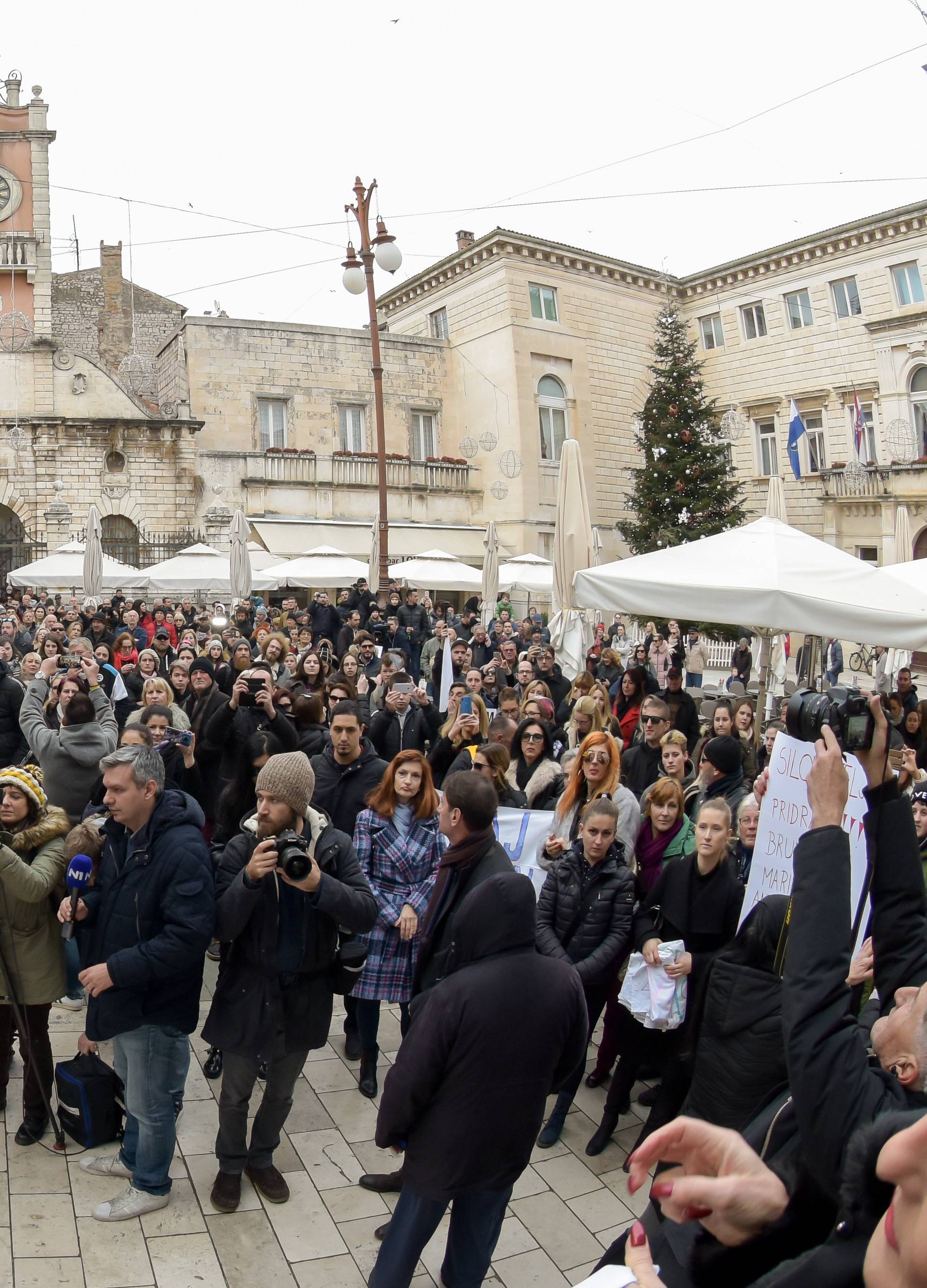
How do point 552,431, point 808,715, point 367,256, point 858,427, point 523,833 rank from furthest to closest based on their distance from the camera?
point 552,431 < point 858,427 < point 367,256 < point 523,833 < point 808,715

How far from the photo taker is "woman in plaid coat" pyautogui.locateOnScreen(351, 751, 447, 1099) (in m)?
4.82

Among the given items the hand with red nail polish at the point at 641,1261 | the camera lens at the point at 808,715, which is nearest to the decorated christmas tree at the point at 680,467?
the camera lens at the point at 808,715

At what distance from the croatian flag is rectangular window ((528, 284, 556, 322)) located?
1004cm

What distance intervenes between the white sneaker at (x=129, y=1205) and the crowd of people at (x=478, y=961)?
1 centimetres

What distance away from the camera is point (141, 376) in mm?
32969

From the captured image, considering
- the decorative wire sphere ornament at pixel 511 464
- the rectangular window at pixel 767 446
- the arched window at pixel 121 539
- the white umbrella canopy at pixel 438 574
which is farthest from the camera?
the rectangular window at pixel 767 446

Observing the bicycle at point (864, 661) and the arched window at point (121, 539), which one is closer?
the bicycle at point (864, 661)

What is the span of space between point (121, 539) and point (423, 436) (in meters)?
10.8

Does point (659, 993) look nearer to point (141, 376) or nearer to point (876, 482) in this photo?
point (876, 482)

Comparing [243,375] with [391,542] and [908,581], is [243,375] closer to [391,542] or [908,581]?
[391,542]

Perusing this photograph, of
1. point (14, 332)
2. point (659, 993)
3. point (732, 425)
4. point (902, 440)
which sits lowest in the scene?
point (659, 993)

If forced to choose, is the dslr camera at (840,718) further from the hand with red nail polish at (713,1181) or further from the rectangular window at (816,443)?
the rectangular window at (816,443)

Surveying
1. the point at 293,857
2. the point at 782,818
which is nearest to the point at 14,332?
the point at 293,857

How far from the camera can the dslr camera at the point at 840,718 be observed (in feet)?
7.47
